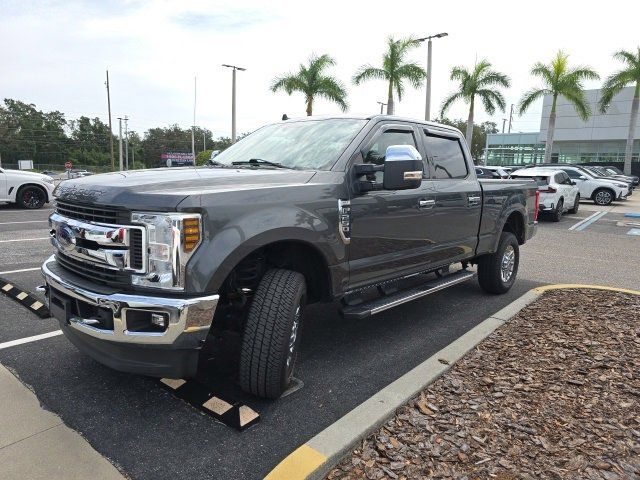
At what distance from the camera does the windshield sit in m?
3.81

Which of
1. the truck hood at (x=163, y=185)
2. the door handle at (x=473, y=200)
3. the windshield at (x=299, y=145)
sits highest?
the windshield at (x=299, y=145)

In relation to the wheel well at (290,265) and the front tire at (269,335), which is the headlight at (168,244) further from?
the front tire at (269,335)

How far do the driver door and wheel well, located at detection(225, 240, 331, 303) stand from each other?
10.1 inches

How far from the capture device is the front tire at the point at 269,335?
2963 millimetres

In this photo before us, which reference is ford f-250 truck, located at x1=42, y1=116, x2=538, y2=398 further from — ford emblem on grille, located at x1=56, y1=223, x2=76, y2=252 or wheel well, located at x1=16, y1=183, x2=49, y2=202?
wheel well, located at x1=16, y1=183, x2=49, y2=202

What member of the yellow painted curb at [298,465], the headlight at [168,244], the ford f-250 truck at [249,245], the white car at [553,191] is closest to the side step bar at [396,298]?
the ford f-250 truck at [249,245]

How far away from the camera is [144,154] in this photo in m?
110

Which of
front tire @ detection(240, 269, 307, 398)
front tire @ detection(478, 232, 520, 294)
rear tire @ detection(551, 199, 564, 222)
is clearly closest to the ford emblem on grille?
front tire @ detection(240, 269, 307, 398)

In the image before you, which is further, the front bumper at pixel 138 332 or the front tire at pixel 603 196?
the front tire at pixel 603 196

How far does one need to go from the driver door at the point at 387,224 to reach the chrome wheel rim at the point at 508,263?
1.87 metres

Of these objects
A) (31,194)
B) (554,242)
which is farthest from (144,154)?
(554,242)

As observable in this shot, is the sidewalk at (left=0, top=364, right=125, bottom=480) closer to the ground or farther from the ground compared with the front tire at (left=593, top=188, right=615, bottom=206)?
closer to the ground

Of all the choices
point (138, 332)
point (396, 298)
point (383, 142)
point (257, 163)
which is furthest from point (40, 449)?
point (383, 142)

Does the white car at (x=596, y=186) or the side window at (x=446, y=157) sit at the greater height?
the side window at (x=446, y=157)
